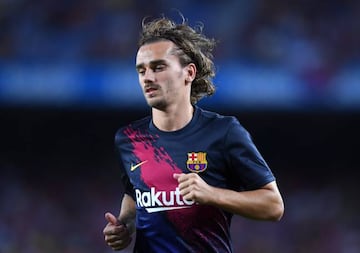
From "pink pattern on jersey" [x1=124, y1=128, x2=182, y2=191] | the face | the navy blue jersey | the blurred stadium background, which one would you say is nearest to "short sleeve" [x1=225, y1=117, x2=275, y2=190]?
the navy blue jersey

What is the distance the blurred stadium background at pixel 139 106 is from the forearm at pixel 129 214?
5290mm

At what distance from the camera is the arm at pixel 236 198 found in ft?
12.0

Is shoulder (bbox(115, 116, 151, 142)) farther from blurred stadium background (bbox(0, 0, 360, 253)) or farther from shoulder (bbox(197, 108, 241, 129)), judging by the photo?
blurred stadium background (bbox(0, 0, 360, 253))

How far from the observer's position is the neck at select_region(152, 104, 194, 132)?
4.20m

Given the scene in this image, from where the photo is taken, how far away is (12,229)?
10.4m

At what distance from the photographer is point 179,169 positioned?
13.3 feet

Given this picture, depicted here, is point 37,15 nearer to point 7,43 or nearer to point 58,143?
point 7,43

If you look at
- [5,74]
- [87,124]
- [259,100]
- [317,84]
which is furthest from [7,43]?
[317,84]

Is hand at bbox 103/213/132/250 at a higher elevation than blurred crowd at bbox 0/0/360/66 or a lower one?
lower

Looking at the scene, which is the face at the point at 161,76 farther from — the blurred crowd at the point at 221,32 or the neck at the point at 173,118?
the blurred crowd at the point at 221,32

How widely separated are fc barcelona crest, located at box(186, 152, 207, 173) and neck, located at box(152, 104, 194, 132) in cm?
21

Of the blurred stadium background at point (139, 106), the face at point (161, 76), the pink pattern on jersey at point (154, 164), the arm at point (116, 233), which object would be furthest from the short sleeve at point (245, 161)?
the blurred stadium background at point (139, 106)

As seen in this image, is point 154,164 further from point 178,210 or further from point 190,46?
point 190,46

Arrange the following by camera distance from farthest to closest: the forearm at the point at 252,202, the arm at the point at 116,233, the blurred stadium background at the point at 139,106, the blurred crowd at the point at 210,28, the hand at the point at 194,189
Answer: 1. the blurred crowd at the point at 210,28
2. the blurred stadium background at the point at 139,106
3. the arm at the point at 116,233
4. the forearm at the point at 252,202
5. the hand at the point at 194,189
